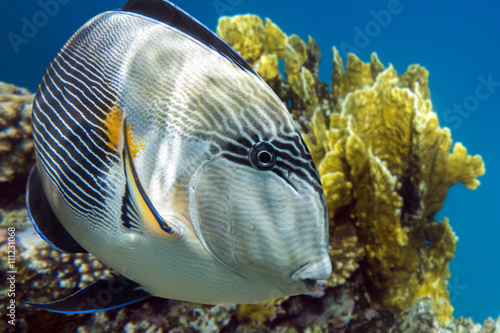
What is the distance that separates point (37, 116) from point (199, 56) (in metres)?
0.59

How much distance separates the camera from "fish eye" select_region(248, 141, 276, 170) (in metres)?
0.71

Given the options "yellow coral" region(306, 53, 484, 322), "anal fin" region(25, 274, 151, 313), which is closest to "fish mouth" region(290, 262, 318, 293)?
"anal fin" region(25, 274, 151, 313)

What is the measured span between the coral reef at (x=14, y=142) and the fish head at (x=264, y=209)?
8.00 ft

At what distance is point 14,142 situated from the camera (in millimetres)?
2445

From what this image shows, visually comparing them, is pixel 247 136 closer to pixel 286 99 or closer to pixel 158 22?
pixel 158 22

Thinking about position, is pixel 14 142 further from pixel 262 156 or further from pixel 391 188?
pixel 391 188

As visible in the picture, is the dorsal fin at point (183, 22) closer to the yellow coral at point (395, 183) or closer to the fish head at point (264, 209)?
the fish head at point (264, 209)

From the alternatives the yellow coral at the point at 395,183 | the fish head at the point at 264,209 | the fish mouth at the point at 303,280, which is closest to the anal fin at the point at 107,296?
the fish head at the point at 264,209

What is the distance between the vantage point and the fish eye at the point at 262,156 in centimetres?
71

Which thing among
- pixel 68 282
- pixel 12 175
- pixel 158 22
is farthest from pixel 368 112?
pixel 12 175

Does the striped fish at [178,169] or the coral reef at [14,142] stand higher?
the striped fish at [178,169]

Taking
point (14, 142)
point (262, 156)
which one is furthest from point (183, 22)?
point (14, 142)

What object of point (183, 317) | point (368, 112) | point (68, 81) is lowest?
point (183, 317)

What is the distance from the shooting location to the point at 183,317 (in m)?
1.92
